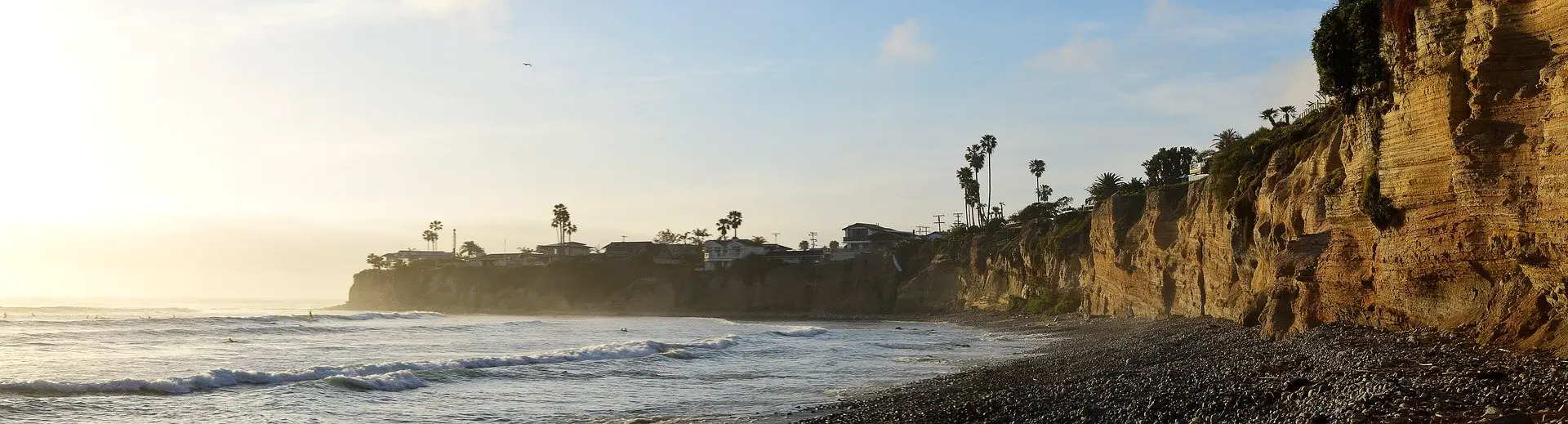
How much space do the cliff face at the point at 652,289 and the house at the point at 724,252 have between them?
13.0 ft

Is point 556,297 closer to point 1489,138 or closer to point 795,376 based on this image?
point 795,376

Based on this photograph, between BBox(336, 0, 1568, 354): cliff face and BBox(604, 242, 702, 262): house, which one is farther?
BBox(604, 242, 702, 262): house

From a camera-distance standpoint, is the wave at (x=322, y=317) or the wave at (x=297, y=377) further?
the wave at (x=322, y=317)

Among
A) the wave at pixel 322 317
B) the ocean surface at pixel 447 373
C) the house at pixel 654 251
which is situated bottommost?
the ocean surface at pixel 447 373

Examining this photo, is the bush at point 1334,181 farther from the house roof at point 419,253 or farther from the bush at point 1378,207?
the house roof at point 419,253

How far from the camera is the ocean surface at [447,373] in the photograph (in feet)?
74.0

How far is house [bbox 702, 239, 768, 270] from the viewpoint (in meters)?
→ 120

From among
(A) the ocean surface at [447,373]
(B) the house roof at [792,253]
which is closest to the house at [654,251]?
(B) the house roof at [792,253]

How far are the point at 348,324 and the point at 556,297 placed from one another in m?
48.0

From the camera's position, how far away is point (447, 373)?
31.4m

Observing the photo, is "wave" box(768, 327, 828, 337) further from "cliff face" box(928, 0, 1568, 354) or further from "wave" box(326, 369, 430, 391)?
"wave" box(326, 369, 430, 391)

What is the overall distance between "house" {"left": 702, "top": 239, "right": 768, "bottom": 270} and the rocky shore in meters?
90.7

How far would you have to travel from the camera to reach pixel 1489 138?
653 inches

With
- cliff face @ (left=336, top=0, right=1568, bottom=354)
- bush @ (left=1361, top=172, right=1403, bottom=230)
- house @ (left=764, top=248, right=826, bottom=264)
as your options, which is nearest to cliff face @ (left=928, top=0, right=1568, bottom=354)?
cliff face @ (left=336, top=0, right=1568, bottom=354)
